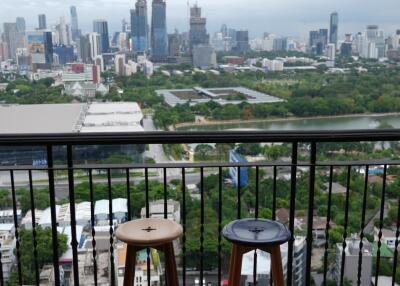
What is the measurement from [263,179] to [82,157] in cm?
190

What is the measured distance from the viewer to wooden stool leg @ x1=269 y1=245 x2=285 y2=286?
1666 millimetres

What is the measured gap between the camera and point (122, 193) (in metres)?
3.78

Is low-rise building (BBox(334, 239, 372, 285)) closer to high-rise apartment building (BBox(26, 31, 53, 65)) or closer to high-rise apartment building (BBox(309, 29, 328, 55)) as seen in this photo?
high-rise apartment building (BBox(26, 31, 53, 65))

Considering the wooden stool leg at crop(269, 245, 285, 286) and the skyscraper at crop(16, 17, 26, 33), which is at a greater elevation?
the skyscraper at crop(16, 17, 26, 33)

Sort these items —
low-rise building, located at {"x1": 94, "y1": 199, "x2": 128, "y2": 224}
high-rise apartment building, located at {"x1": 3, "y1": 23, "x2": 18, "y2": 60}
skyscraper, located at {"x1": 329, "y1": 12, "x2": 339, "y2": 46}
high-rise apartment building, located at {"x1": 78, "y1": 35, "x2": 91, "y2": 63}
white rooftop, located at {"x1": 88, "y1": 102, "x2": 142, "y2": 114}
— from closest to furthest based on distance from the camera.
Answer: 1. low-rise building, located at {"x1": 94, "y1": 199, "x2": 128, "y2": 224}
2. white rooftop, located at {"x1": 88, "y1": 102, "x2": 142, "y2": 114}
3. high-rise apartment building, located at {"x1": 3, "y1": 23, "x2": 18, "y2": 60}
4. high-rise apartment building, located at {"x1": 78, "y1": 35, "x2": 91, "y2": 63}
5. skyscraper, located at {"x1": 329, "y1": 12, "x2": 339, "y2": 46}

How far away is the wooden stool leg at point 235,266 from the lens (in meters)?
1.66

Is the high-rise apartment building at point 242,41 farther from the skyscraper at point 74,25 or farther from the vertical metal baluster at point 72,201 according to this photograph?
the vertical metal baluster at point 72,201

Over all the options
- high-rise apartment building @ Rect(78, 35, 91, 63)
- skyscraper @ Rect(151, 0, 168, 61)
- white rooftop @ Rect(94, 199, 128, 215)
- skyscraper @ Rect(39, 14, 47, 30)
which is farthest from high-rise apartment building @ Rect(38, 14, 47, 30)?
white rooftop @ Rect(94, 199, 128, 215)

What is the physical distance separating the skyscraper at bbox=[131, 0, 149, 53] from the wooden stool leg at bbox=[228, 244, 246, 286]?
15855 millimetres

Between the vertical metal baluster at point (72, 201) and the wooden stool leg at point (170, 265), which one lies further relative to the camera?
the vertical metal baluster at point (72, 201)

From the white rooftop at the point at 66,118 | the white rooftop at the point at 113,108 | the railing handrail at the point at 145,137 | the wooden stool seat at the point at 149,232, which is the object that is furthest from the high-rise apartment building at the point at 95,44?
the wooden stool seat at the point at 149,232

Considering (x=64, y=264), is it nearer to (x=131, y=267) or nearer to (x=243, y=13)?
(x=131, y=267)

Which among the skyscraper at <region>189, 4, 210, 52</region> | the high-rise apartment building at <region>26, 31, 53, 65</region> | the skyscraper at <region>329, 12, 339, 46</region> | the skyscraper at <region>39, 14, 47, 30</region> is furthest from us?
the skyscraper at <region>329, 12, 339, 46</region>

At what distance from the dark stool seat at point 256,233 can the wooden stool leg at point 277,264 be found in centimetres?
6
